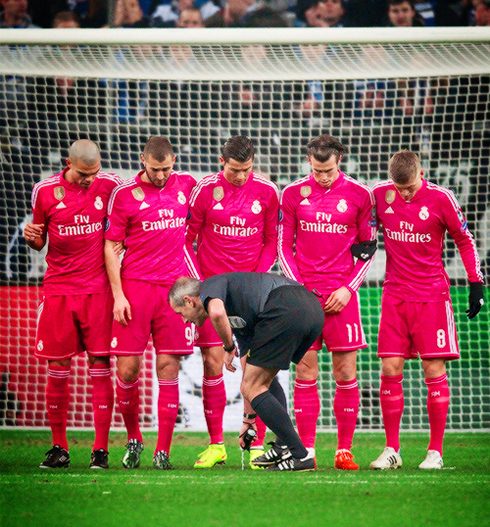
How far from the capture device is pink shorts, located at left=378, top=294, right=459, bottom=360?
6.29m

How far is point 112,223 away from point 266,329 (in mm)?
1419

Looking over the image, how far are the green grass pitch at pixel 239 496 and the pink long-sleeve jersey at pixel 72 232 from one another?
49.5 inches

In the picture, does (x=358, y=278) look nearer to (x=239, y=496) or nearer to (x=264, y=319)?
(x=264, y=319)

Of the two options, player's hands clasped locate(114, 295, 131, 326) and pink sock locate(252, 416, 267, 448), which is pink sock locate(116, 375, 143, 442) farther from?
pink sock locate(252, 416, 267, 448)

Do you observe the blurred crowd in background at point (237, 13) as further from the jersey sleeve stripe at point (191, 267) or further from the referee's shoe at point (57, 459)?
the referee's shoe at point (57, 459)

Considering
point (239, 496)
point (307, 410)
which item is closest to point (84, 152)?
point (307, 410)

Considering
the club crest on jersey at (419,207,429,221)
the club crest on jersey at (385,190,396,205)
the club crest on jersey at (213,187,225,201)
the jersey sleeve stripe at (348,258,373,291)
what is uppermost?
the club crest on jersey at (213,187,225,201)

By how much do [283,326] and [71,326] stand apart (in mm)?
1590

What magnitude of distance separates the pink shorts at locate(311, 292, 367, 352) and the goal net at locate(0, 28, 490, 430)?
236 cm

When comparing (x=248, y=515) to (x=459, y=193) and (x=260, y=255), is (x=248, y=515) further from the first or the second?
(x=459, y=193)

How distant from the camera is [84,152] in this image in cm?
611

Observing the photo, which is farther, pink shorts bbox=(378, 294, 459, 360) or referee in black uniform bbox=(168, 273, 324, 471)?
pink shorts bbox=(378, 294, 459, 360)

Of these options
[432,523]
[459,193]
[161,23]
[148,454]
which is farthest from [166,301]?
[161,23]

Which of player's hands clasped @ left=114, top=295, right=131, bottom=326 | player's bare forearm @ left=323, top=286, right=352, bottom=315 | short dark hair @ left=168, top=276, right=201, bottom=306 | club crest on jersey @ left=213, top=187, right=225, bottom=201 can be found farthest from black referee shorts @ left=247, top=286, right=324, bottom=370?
club crest on jersey @ left=213, top=187, right=225, bottom=201
